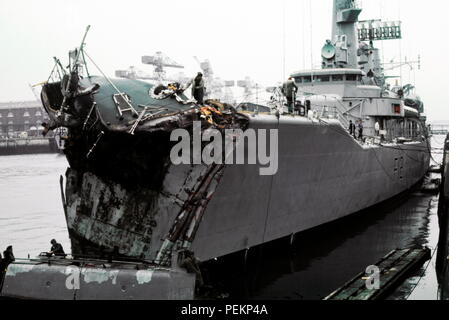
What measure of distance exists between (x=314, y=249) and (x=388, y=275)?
3.21 meters

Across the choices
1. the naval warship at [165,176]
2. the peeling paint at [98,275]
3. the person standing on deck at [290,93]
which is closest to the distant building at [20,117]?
the person standing on deck at [290,93]

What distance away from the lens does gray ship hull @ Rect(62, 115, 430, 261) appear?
385 inches

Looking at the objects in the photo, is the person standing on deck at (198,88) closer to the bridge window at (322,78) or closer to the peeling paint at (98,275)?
the peeling paint at (98,275)

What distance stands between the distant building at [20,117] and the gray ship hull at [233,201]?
9972cm

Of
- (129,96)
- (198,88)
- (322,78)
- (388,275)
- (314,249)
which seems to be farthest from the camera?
(322,78)

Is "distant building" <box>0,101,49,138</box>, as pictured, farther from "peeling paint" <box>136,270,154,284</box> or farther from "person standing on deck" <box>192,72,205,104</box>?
"peeling paint" <box>136,270,154,284</box>

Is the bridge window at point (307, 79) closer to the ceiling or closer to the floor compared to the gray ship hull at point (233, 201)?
closer to the ceiling

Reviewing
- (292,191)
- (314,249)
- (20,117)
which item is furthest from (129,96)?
(20,117)

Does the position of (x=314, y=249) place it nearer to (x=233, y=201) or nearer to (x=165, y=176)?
(x=233, y=201)

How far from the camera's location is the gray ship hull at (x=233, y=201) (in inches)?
385

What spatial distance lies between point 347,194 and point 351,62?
10.6 meters

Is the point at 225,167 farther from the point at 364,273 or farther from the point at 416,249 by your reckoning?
the point at 416,249

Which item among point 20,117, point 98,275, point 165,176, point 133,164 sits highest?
point 133,164

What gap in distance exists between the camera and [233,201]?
34.7 ft
